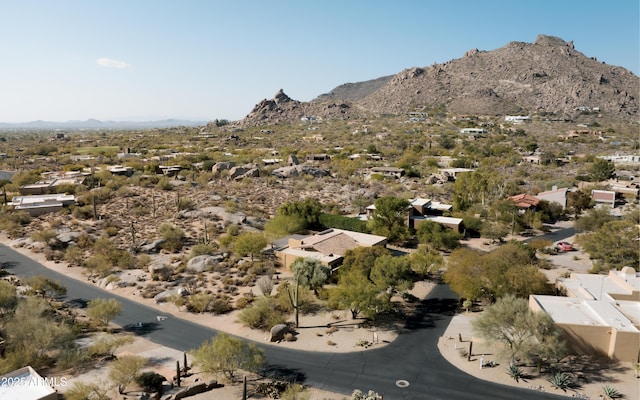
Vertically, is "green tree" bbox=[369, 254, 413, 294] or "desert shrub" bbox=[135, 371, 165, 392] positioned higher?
"green tree" bbox=[369, 254, 413, 294]

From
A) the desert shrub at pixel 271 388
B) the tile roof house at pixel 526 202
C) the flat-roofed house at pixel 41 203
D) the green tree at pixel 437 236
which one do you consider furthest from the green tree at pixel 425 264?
the flat-roofed house at pixel 41 203

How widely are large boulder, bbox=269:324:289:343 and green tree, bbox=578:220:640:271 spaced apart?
104 feet

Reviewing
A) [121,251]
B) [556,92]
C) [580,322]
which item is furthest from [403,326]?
[556,92]

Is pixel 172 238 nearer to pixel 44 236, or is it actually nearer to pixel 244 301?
pixel 44 236

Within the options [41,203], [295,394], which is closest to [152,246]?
[41,203]

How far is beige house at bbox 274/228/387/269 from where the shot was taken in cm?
3912

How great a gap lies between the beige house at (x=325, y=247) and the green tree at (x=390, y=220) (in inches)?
156

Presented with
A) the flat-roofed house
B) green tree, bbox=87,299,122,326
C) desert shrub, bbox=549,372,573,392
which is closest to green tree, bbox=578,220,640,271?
desert shrub, bbox=549,372,573,392

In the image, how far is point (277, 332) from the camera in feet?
92.8

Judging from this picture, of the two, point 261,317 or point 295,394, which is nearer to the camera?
point 295,394

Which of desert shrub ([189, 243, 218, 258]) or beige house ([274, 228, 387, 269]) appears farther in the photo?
desert shrub ([189, 243, 218, 258])

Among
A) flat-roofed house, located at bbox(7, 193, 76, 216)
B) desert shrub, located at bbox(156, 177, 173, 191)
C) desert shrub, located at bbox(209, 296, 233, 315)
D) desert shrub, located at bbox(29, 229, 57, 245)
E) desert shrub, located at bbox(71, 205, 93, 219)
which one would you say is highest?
desert shrub, located at bbox(156, 177, 173, 191)

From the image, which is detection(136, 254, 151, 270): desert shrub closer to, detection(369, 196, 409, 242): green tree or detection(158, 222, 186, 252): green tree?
detection(158, 222, 186, 252): green tree

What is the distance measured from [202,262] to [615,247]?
41.6 m
